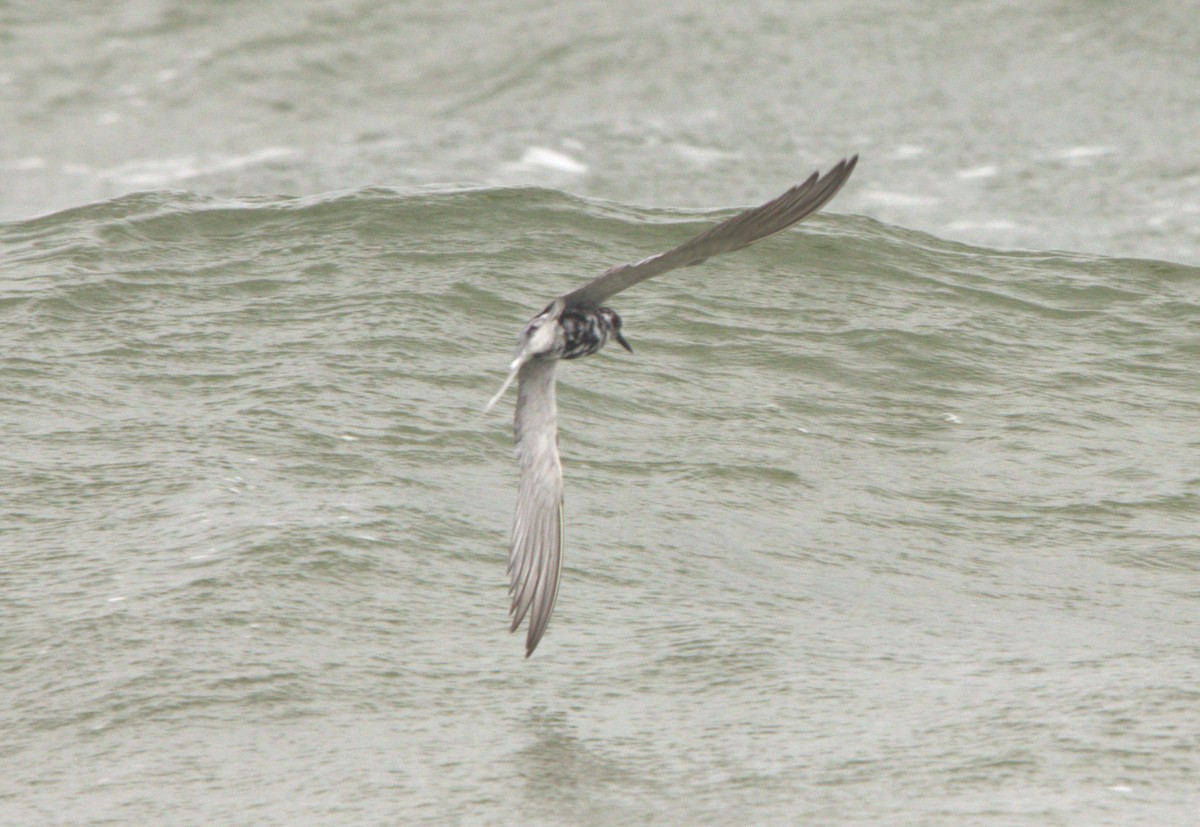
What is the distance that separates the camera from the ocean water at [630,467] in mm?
3830

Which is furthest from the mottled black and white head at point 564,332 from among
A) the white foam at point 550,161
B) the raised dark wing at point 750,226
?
the white foam at point 550,161

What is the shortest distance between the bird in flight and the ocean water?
0.30 m

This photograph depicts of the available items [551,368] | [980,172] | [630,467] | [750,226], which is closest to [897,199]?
[980,172]

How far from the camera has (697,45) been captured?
12.1m

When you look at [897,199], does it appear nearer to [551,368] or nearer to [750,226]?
[551,368]

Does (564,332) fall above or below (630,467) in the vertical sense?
above

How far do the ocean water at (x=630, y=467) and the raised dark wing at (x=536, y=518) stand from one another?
0.81 ft

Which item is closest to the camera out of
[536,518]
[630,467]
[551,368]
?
[536,518]

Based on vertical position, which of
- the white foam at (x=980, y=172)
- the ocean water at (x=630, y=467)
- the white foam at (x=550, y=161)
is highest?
the white foam at (x=980, y=172)

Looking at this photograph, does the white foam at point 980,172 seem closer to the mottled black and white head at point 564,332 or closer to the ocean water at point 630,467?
the ocean water at point 630,467

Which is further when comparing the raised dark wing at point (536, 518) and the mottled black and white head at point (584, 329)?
the mottled black and white head at point (584, 329)

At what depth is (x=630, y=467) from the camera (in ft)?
18.9

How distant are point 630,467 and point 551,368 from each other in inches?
55.6

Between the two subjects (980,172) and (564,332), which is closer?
(564,332)
